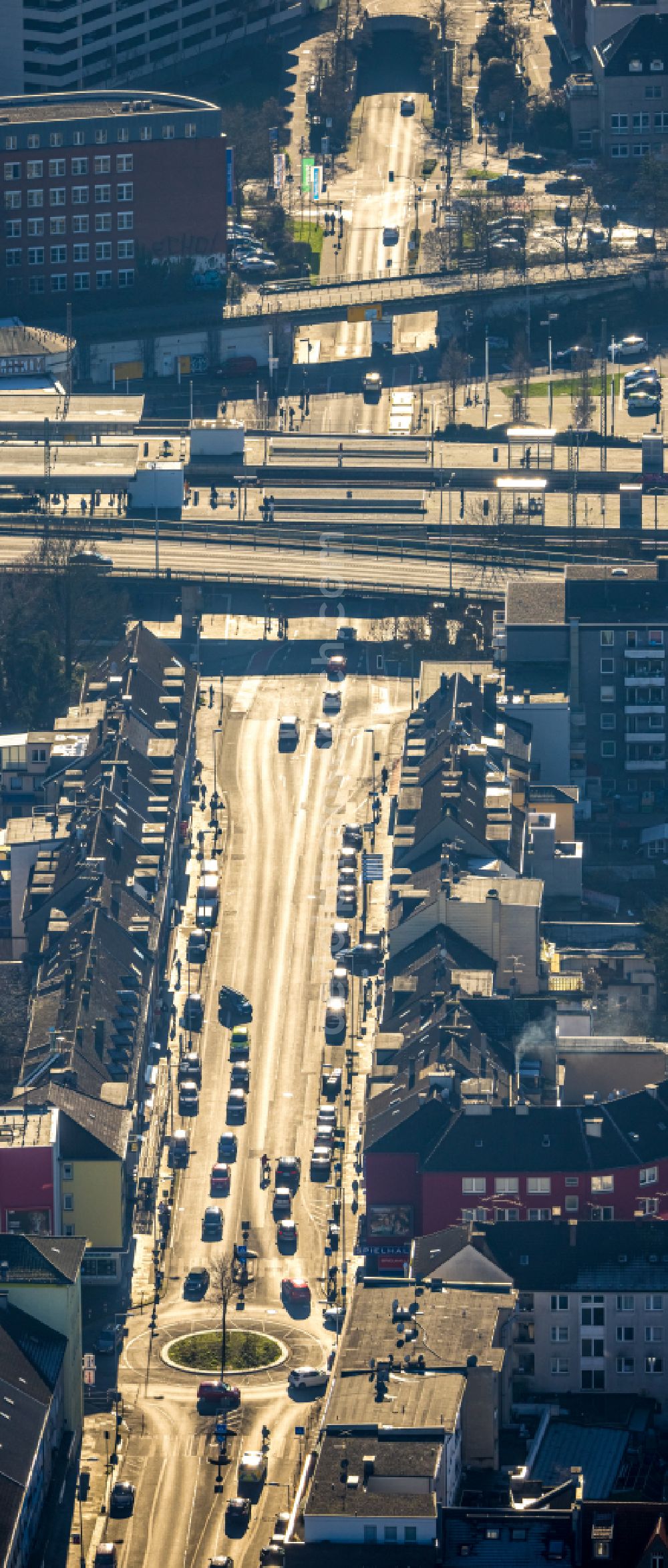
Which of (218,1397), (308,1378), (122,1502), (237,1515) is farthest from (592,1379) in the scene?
(122,1502)

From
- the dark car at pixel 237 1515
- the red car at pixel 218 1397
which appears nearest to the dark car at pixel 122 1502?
the dark car at pixel 237 1515

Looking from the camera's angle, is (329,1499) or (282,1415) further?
(282,1415)

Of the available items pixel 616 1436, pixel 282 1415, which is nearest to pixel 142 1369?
pixel 282 1415

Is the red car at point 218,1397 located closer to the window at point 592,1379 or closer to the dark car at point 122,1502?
the dark car at point 122,1502

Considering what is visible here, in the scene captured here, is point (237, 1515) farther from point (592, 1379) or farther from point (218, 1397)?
point (592, 1379)

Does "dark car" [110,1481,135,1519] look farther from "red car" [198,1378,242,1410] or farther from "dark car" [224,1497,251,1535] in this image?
"red car" [198,1378,242,1410]

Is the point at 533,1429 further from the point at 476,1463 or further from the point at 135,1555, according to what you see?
the point at 135,1555
